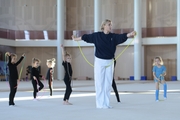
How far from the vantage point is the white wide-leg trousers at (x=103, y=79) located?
7.68m

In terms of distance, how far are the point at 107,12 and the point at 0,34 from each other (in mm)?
10354

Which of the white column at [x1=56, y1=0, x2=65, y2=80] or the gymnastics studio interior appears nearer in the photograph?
the gymnastics studio interior

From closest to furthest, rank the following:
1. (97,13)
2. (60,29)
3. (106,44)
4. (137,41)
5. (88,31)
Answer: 1. (106,44)
2. (137,41)
3. (97,13)
4. (60,29)
5. (88,31)

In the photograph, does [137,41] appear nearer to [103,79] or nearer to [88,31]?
[88,31]

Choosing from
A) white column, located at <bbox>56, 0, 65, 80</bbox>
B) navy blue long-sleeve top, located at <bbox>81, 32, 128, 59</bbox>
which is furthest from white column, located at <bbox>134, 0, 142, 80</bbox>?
navy blue long-sleeve top, located at <bbox>81, 32, 128, 59</bbox>

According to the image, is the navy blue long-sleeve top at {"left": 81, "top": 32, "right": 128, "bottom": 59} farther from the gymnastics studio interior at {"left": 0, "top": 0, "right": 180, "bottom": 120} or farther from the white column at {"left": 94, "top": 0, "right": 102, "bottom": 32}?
the white column at {"left": 94, "top": 0, "right": 102, "bottom": 32}

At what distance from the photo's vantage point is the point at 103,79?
775 cm

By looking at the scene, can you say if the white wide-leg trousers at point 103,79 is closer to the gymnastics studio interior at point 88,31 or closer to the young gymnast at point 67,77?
the young gymnast at point 67,77

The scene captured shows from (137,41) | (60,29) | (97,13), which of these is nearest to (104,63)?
(137,41)

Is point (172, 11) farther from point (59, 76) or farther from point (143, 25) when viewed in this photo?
point (59, 76)

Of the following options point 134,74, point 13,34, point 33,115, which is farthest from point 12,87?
point 13,34

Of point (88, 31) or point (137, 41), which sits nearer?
point (137, 41)

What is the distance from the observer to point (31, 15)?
31.5 meters

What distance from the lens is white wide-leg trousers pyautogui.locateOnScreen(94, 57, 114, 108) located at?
7.68 meters
